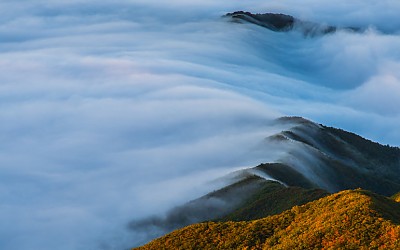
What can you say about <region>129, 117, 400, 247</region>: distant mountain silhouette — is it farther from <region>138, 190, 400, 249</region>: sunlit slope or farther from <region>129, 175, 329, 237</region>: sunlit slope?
<region>138, 190, 400, 249</region>: sunlit slope

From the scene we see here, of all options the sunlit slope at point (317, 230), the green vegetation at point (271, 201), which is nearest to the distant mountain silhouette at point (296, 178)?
the green vegetation at point (271, 201)

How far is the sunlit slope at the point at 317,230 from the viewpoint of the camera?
54.2m

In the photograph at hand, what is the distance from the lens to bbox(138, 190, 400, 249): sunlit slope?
54.2 metres

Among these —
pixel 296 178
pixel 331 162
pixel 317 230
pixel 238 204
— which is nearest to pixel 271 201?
pixel 238 204

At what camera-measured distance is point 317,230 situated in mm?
56938

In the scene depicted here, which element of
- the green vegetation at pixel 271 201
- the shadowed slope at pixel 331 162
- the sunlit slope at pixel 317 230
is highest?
the shadowed slope at pixel 331 162

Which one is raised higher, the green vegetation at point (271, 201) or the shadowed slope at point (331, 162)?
the shadowed slope at point (331, 162)

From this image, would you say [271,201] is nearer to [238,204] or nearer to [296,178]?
Result: [238,204]

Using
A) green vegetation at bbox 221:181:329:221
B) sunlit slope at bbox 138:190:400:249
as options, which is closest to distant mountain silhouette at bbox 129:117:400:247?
green vegetation at bbox 221:181:329:221

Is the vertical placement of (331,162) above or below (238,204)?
above

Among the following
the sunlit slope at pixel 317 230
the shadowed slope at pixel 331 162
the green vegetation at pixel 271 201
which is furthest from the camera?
the shadowed slope at pixel 331 162

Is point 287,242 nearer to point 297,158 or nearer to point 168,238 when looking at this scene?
point 168,238

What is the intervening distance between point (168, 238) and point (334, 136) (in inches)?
5255

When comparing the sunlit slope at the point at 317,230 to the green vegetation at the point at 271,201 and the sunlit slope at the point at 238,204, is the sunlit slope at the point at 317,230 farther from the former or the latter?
the sunlit slope at the point at 238,204
